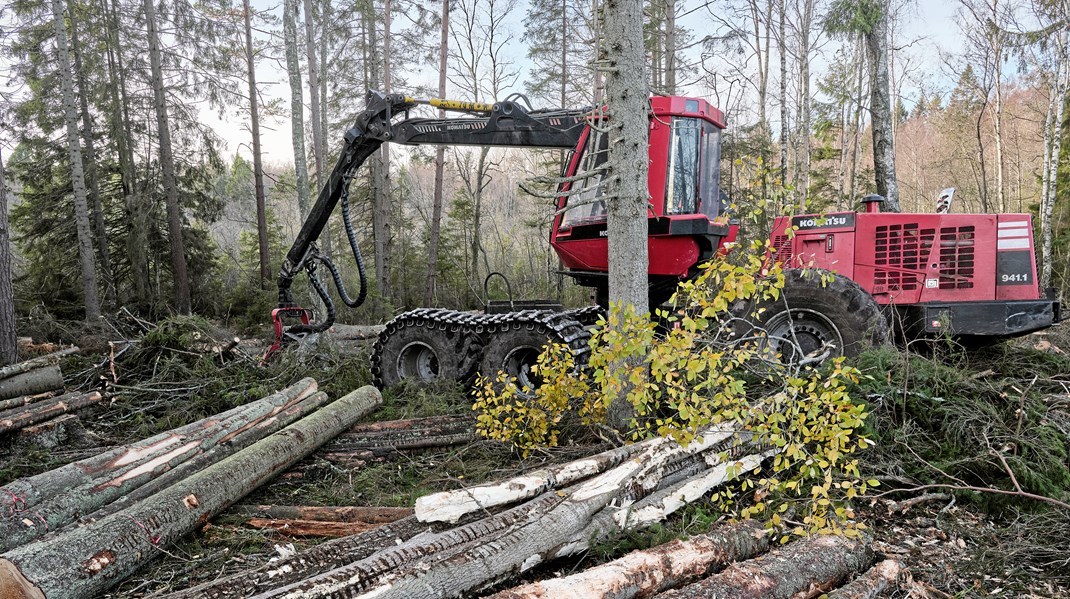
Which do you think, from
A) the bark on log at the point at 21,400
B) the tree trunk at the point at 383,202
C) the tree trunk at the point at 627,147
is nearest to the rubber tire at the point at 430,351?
the tree trunk at the point at 627,147

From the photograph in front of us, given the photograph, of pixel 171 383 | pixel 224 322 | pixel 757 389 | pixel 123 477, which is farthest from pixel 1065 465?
pixel 224 322

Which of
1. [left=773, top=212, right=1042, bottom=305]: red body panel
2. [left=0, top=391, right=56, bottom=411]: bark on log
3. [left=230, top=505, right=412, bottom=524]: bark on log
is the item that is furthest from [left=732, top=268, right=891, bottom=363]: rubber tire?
[left=0, top=391, right=56, bottom=411]: bark on log

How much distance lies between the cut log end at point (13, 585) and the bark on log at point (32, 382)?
15.4 feet

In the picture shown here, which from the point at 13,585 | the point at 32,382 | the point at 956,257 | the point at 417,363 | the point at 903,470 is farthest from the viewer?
the point at 417,363

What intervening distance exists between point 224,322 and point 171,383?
9148mm

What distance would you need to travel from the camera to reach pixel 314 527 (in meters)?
3.82

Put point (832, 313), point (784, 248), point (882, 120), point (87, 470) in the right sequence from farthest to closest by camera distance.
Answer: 1. point (882, 120)
2. point (784, 248)
3. point (832, 313)
4. point (87, 470)

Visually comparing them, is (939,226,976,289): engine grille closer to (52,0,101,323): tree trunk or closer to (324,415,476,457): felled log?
(324,415,476,457): felled log

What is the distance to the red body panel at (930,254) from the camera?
5.52 m

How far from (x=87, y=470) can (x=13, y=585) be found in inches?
60.7

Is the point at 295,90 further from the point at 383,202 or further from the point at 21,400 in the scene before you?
the point at 21,400

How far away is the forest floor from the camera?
3273 millimetres

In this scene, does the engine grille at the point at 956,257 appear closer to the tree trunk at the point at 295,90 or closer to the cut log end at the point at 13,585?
the cut log end at the point at 13,585

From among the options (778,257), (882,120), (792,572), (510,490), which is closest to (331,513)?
(510,490)
